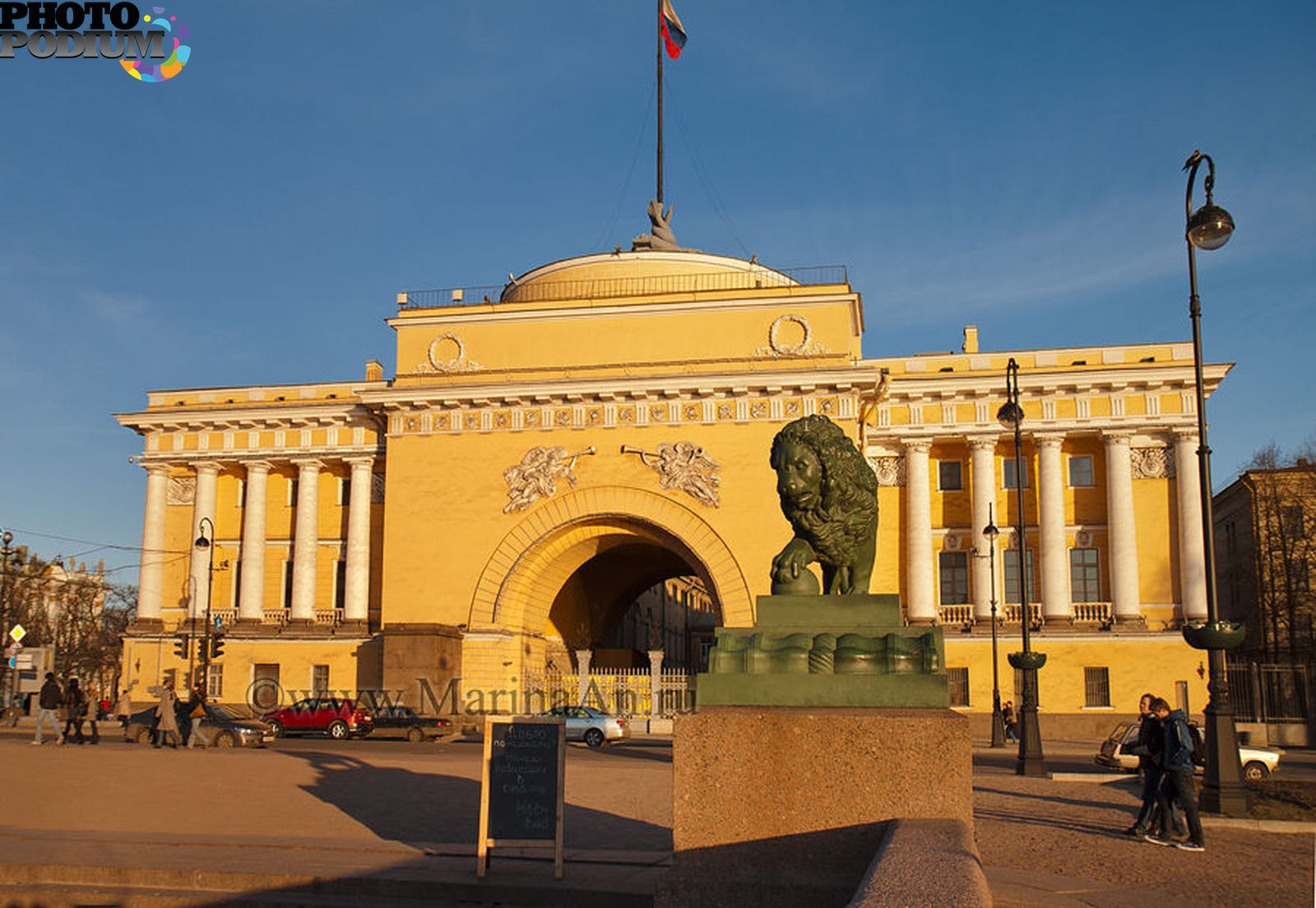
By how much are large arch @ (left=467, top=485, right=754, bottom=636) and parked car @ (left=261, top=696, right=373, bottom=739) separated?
403 centimetres

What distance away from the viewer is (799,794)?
278 inches

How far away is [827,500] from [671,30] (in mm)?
34221

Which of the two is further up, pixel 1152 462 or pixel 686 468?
pixel 1152 462

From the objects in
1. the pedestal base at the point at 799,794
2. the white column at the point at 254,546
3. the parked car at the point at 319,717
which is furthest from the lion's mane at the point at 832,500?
the white column at the point at 254,546

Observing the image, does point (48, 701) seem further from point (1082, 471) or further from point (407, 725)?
point (1082, 471)

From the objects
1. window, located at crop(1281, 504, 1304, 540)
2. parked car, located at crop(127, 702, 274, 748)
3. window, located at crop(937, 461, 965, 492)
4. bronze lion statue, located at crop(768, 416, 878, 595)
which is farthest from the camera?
window, located at crop(1281, 504, 1304, 540)

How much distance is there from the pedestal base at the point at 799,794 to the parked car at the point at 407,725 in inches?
1015

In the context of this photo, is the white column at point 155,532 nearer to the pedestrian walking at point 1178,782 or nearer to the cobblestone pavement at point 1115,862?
the cobblestone pavement at point 1115,862

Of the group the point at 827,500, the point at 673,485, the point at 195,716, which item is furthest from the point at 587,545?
the point at 827,500

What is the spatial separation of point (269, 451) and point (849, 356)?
19351mm

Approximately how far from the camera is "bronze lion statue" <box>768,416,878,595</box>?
901cm

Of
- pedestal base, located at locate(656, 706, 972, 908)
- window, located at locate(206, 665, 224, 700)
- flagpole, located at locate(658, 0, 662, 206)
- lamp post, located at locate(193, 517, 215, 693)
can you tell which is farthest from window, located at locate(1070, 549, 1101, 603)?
pedestal base, located at locate(656, 706, 972, 908)

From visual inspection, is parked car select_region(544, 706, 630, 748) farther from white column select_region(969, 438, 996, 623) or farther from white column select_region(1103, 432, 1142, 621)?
white column select_region(1103, 432, 1142, 621)

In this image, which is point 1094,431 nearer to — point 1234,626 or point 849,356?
point 849,356
